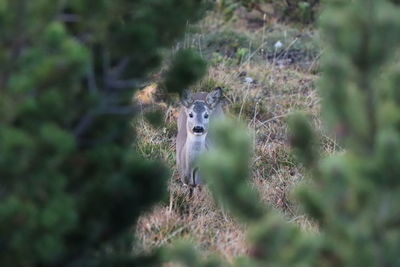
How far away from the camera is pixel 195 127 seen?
7.94m

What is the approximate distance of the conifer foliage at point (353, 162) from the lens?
309 centimetres

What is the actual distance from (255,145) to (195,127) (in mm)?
523

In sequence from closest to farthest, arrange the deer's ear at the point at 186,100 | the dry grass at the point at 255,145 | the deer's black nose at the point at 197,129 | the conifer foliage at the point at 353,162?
the conifer foliage at the point at 353,162, the dry grass at the point at 255,145, the deer's black nose at the point at 197,129, the deer's ear at the point at 186,100

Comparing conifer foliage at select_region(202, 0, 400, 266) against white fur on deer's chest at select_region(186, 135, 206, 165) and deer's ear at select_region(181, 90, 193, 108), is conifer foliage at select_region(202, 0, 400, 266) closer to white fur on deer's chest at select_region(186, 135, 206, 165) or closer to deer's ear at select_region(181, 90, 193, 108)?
white fur on deer's chest at select_region(186, 135, 206, 165)

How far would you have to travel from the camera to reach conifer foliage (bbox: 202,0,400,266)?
3088 mm

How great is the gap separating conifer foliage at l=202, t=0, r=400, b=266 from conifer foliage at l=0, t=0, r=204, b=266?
531 mm

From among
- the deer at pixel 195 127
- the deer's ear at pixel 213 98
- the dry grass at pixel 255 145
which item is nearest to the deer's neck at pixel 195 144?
the deer at pixel 195 127

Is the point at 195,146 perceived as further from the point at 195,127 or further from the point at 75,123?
the point at 75,123

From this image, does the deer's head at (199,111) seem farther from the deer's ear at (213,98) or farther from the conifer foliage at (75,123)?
the conifer foliage at (75,123)

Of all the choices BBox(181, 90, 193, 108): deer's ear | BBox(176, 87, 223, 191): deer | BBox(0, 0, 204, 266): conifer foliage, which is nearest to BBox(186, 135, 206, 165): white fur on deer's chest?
BBox(176, 87, 223, 191): deer

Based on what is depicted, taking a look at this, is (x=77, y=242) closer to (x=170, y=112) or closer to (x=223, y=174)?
(x=223, y=174)

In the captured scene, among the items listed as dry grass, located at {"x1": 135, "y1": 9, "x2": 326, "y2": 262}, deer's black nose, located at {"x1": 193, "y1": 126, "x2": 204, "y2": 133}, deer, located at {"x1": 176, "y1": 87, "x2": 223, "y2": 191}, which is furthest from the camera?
deer's black nose, located at {"x1": 193, "y1": 126, "x2": 204, "y2": 133}

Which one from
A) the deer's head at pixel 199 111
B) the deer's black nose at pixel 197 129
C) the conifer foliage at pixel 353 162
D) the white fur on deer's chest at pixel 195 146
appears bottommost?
the white fur on deer's chest at pixel 195 146

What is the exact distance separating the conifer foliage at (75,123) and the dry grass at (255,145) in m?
1.01
